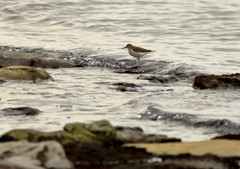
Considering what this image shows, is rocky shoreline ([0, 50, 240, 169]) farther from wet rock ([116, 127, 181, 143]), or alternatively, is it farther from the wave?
the wave

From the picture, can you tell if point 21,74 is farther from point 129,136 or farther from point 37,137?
point 37,137

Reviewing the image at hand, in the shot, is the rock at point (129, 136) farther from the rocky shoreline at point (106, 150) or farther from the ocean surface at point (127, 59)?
the ocean surface at point (127, 59)

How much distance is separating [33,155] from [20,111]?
325cm

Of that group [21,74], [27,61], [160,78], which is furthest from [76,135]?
[27,61]

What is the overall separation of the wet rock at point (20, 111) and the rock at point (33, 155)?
9.49 feet

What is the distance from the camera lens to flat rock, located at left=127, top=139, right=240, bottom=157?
6.93 metres

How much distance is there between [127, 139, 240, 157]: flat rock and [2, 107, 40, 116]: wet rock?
8.95 ft

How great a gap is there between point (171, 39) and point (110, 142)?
12503mm

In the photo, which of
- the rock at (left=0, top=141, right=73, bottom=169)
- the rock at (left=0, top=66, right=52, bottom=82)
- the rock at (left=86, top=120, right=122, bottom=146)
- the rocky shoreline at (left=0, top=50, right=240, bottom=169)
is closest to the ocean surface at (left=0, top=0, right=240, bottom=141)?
the rock at (left=0, top=66, right=52, bottom=82)

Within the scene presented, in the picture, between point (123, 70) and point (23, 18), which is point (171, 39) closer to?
point (123, 70)

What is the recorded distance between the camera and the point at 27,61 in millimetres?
14719

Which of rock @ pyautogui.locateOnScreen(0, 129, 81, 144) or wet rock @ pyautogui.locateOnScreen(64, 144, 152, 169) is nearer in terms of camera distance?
wet rock @ pyautogui.locateOnScreen(64, 144, 152, 169)

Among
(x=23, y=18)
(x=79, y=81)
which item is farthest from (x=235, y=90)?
(x=23, y=18)

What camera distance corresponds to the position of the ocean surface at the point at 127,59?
31.2ft
